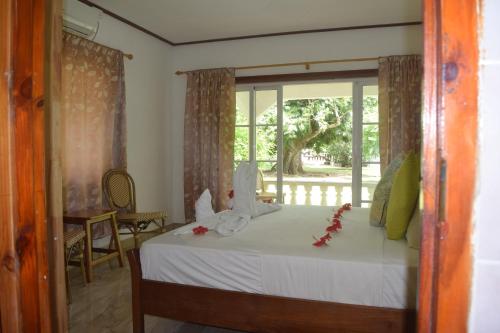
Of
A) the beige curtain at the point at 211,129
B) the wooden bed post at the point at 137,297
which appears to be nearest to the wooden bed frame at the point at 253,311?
the wooden bed post at the point at 137,297

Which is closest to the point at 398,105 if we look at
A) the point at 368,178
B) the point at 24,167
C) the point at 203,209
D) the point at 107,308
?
the point at 368,178

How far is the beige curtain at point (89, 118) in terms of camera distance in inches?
134

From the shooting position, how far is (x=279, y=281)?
1.82 metres

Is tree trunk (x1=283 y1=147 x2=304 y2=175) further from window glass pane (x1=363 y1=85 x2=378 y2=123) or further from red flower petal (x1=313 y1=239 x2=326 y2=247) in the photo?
red flower petal (x1=313 y1=239 x2=326 y2=247)

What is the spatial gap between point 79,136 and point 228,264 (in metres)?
2.39

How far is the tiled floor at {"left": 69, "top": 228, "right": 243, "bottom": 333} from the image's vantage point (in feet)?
7.42

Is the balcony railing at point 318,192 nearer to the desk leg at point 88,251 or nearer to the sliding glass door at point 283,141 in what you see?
the sliding glass door at point 283,141

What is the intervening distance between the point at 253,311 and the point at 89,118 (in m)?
2.73

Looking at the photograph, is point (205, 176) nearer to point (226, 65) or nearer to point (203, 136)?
point (203, 136)

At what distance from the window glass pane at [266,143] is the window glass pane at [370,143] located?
1143 millimetres

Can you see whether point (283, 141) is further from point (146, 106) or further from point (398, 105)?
point (146, 106)

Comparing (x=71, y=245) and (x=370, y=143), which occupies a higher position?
(x=370, y=143)

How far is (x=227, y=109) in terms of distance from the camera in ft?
15.8

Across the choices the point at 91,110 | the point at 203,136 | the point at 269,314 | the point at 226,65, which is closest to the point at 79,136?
the point at 91,110
